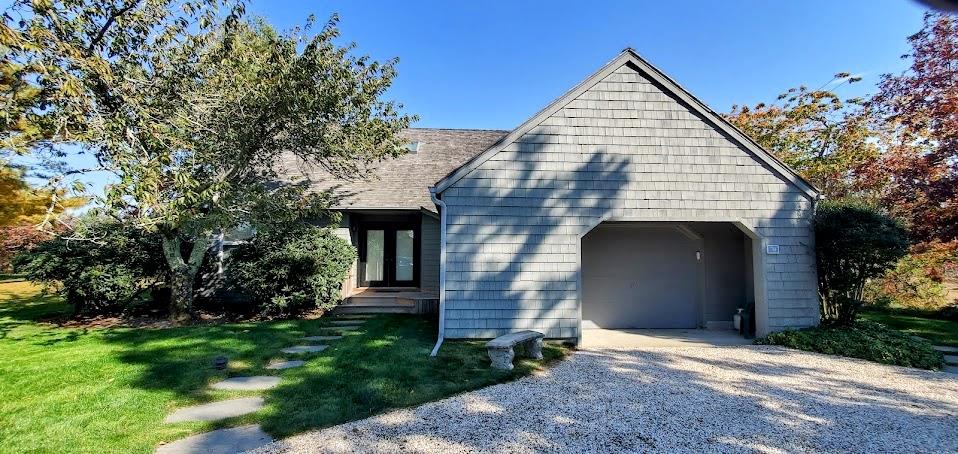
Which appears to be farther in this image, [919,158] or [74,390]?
[919,158]

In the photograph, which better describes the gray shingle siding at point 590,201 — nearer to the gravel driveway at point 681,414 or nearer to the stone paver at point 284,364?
the gravel driveway at point 681,414

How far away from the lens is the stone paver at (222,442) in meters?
3.59

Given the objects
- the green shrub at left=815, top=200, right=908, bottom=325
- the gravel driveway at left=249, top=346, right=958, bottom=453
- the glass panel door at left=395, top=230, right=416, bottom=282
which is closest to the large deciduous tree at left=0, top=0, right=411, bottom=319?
the glass panel door at left=395, top=230, right=416, bottom=282

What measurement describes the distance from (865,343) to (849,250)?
163cm

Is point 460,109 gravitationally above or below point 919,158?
above

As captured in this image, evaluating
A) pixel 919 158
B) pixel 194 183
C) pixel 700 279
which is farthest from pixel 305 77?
pixel 919 158

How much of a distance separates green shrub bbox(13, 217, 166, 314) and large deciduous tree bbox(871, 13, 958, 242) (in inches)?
729

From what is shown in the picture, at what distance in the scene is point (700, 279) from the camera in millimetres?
9852

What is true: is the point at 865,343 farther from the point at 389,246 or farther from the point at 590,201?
the point at 389,246

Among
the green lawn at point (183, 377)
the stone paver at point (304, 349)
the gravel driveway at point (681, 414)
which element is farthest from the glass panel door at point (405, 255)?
the gravel driveway at point (681, 414)

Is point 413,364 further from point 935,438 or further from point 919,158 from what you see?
point 919,158

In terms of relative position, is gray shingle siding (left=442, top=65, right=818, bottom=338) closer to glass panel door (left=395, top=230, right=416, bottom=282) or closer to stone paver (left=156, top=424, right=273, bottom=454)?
stone paver (left=156, top=424, right=273, bottom=454)

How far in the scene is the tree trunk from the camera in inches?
385

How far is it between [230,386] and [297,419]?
6.05 ft
